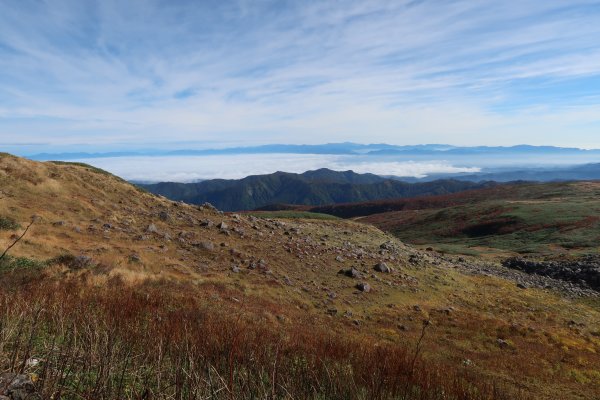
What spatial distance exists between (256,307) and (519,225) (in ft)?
239

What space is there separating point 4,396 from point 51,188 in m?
30.6

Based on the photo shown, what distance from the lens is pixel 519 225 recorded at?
72625 millimetres

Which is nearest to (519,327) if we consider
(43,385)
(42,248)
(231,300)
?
(231,300)

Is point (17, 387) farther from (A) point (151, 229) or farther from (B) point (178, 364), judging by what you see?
(A) point (151, 229)

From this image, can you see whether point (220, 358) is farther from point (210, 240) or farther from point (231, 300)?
point (210, 240)

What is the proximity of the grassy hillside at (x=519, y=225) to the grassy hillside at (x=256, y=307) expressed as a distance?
27.3 m

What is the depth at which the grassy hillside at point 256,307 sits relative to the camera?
6.14 m

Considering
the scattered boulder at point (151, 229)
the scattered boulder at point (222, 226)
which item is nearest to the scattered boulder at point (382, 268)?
the scattered boulder at point (222, 226)

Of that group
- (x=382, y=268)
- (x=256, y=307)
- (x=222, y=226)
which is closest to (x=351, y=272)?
(x=382, y=268)

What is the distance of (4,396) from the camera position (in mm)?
3961

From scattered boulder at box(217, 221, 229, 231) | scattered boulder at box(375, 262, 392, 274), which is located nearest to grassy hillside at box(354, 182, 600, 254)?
scattered boulder at box(375, 262, 392, 274)

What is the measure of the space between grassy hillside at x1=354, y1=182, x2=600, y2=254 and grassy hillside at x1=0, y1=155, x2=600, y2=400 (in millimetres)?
27344

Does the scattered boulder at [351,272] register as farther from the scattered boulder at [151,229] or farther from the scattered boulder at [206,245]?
the scattered boulder at [151,229]

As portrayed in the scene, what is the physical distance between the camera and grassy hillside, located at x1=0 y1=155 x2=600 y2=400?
6.14m
